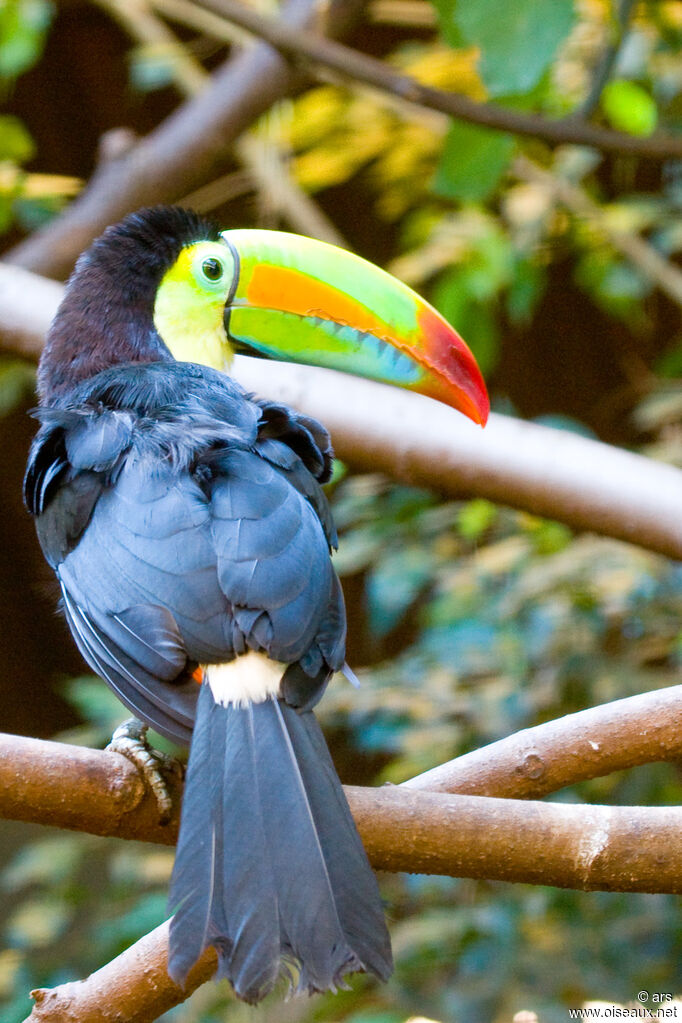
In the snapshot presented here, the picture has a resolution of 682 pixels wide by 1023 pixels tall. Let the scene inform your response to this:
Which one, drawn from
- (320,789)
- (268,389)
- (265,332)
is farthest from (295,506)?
(268,389)

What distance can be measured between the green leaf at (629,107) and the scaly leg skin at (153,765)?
200 centimetres

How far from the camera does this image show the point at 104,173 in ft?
10.1

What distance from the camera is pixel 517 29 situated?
1990 millimetres

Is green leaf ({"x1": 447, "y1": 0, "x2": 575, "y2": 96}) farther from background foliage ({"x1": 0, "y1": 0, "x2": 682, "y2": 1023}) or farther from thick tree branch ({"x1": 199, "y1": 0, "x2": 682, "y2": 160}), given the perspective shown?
thick tree branch ({"x1": 199, "y1": 0, "x2": 682, "y2": 160})

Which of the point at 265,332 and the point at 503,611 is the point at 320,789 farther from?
the point at 503,611

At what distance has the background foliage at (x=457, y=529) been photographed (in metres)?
2.59

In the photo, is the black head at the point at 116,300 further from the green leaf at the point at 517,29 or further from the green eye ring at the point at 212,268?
the green leaf at the point at 517,29

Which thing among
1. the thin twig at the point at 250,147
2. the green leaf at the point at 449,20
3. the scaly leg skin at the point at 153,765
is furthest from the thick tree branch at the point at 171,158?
the scaly leg skin at the point at 153,765

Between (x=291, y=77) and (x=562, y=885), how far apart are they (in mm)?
2139

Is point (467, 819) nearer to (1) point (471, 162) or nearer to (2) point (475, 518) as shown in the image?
(1) point (471, 162)

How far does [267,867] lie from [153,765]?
218mm

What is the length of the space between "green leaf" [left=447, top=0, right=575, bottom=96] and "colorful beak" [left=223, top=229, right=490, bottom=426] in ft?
1.25

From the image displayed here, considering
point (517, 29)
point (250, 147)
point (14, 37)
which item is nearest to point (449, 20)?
point (517, 29)

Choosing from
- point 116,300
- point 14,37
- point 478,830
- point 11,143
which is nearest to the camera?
point 478,830
